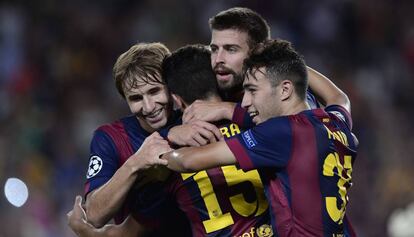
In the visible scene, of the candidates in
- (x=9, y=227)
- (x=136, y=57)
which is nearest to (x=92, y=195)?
(x=136, y=57)

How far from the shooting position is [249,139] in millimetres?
4484

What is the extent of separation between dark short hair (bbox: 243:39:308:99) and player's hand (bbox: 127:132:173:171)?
0.52 meters

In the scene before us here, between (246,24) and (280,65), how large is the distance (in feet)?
2.08

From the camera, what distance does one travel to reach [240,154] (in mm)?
4473

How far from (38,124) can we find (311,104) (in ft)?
20.9

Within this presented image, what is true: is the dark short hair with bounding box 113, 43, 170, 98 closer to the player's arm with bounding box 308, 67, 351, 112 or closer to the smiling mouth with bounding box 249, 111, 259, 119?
the smiling mouth with bounding box 249, 111, 259, 119

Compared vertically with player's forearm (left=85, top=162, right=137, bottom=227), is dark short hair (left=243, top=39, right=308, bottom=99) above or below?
above

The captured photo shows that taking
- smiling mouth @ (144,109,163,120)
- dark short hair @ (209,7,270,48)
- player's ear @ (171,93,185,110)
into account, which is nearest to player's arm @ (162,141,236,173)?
player's ear @ (171,93,185,110)

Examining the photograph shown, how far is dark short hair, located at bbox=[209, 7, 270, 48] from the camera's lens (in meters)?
5.16

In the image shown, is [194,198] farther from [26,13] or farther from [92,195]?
[26,13]

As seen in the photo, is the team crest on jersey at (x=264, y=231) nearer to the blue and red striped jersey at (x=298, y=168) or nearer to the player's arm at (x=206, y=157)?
the blue and red striped jersey at (x=298, y=168)

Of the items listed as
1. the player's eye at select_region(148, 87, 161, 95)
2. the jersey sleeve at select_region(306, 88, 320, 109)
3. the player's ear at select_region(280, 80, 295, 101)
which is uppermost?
the player's eye at select_region(148, 87, 161, 95)

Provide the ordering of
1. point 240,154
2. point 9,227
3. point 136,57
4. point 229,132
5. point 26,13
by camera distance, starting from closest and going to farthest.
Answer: point 240,154 < point 229,132 < point 136,57 < point 9,227 < point 26,13

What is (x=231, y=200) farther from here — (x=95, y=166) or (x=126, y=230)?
(x=126, y=230)
